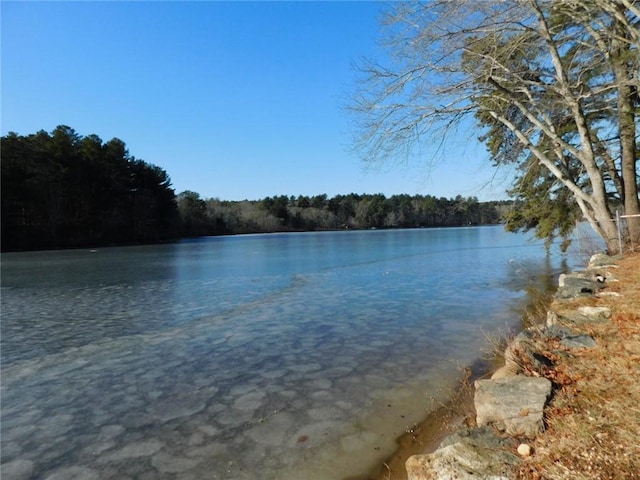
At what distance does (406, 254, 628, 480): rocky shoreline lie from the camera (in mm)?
2080

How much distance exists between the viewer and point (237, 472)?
107 inches

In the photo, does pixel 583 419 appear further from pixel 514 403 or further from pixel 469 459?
pixel 469 459

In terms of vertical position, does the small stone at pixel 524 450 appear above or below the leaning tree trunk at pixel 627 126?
below

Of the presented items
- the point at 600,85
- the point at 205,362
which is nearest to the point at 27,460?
the point at 205,362

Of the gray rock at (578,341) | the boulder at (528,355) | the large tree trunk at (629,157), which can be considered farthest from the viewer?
the large tree trunk at (629,157)

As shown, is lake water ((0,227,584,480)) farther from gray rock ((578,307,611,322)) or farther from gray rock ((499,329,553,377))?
gray rock ((578,307,611,322))

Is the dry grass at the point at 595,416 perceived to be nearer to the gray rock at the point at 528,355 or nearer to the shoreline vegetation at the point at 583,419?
the shoreline vegetation at the point at 583,419

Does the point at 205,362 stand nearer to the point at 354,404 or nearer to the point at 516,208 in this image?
the point at 354,404

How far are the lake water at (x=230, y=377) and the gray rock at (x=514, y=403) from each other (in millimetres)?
843

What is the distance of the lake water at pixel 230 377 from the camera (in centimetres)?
298

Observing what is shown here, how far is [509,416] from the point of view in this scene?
2451mm

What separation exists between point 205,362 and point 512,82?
9147mm

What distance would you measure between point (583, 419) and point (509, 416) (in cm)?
40

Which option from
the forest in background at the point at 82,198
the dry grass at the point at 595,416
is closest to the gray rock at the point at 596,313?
the dry grass at the point at 595,416
